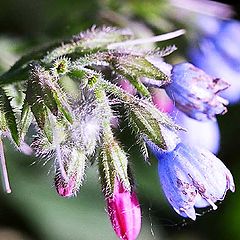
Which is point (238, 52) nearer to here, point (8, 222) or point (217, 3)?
point (217, 3)

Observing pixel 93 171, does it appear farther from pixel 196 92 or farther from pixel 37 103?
pixel 37 103

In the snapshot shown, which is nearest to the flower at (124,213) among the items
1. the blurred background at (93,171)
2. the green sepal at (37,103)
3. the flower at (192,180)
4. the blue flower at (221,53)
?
the flower at (192,180)

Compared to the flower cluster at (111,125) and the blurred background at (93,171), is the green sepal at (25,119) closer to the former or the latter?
the flower cluster at (111,125)

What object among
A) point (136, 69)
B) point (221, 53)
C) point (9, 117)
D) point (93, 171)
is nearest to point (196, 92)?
point (136, 69)

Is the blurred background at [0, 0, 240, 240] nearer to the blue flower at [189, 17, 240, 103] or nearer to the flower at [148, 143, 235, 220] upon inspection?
the blue flower at [189, 17, 240, 103]

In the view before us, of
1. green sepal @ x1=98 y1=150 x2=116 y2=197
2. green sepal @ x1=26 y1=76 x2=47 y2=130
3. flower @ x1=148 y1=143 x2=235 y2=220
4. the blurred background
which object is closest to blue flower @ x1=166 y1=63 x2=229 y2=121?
flower @ x1=148 y1=143 x2=235 y2=220

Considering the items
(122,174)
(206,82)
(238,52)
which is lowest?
(238,52)

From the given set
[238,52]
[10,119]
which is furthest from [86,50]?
[238,52]

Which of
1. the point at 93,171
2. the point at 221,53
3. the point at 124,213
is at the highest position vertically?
the point at 124,213
